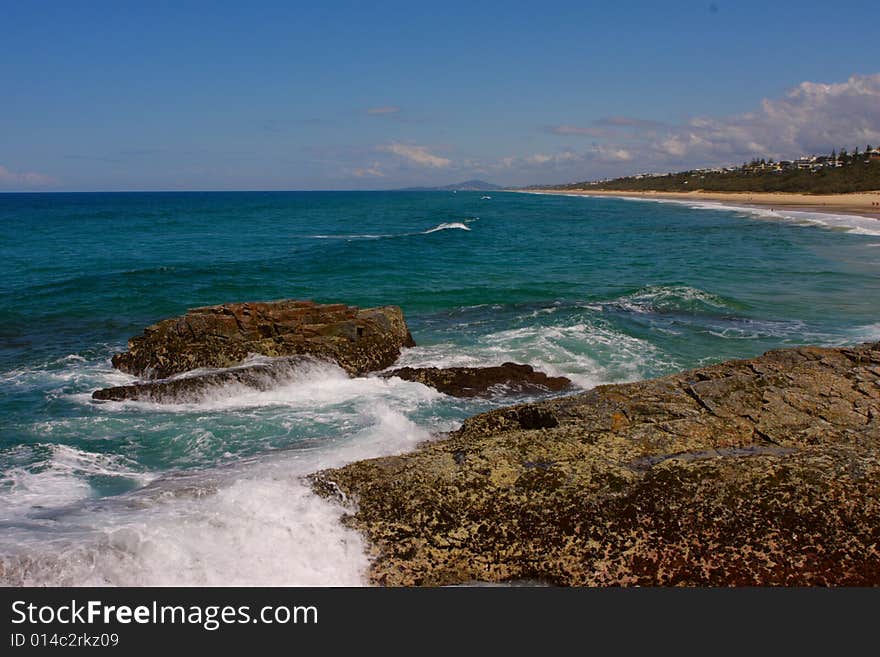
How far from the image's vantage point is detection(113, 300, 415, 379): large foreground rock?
15828 mm

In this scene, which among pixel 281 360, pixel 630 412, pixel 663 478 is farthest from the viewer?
pixel 281 360

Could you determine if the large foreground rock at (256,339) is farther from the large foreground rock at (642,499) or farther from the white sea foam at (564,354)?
the large foreground rock at (642,499)

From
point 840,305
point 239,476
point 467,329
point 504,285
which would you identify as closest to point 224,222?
point 504,285

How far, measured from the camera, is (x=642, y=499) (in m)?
6.79

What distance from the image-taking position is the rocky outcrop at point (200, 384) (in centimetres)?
1408

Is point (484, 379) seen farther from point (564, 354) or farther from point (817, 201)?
point (817, 201)

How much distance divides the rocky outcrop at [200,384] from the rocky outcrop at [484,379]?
2.78 m

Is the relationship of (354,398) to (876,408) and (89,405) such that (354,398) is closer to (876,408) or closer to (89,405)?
(89,405)

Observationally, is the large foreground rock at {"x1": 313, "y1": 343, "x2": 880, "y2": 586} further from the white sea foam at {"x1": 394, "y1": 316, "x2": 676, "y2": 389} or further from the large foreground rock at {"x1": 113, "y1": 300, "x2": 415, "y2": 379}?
the large foreground rock at {"x1": 113, "y1": 300, "x2": 415, "y2": 379}

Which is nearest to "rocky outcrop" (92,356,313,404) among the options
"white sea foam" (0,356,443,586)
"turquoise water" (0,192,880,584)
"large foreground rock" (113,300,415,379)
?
"turquoise water" (0,192,880,584)

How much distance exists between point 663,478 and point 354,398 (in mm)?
8312

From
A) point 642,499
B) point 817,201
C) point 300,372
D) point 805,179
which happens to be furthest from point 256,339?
point 805,179

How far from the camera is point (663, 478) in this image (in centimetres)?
703

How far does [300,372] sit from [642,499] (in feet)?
33.2
